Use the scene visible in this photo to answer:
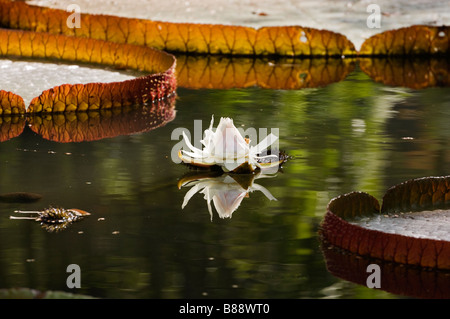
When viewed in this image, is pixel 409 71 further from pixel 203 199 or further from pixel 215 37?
pixel 203 199

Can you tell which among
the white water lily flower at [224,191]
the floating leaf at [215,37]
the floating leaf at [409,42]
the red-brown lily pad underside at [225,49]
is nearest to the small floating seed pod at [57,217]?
the white water lily flower at [224,191]

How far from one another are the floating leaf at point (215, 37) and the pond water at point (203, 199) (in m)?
1.55

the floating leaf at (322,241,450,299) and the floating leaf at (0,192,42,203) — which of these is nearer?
the floating leaf at (322,241,450,299)

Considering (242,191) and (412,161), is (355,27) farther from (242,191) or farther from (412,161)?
(242,191)

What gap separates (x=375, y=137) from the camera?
5766 millimetres

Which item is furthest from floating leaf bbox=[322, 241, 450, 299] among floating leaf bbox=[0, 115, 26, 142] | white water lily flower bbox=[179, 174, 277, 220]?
floating leaf bbox=[0, 115, 26, 142]

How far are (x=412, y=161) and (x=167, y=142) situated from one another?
1212 millimetres

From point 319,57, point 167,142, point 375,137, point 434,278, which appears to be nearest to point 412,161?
point 375,137

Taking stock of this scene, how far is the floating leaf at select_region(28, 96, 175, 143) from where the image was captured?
590 centimetres

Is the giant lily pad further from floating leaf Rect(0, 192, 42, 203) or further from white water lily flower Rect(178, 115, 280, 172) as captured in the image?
floating leaf Rect(0, 192, 42, 203)

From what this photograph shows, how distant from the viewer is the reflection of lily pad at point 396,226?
3744mm

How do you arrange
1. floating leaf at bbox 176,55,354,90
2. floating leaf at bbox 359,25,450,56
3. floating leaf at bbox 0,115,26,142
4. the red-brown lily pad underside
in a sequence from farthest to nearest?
floating leaf at bbox 359,25,450,56, the red-brown lily pad underside, floating leaf at bbox 176,55,354,90, floating leaf at bbox 0,115,26,142

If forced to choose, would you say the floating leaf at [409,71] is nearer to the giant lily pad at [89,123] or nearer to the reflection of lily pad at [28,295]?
the giant lily pad at [89,123]

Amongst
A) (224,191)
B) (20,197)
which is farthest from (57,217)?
(224,191)
